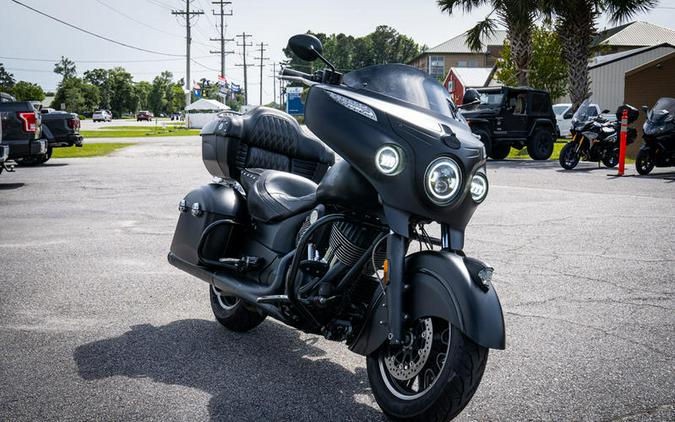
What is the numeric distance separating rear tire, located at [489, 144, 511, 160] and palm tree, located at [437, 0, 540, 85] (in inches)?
288

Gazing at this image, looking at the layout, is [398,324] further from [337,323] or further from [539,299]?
[539,299]

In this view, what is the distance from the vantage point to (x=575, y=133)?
17.7 m

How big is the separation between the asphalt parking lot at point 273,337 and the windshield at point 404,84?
152 centimetres

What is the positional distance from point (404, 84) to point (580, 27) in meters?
27.3

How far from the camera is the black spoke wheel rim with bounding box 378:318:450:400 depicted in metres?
3.04

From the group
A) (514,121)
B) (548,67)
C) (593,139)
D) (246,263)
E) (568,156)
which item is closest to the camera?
(246,263)

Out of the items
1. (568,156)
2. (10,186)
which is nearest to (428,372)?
(10,186)

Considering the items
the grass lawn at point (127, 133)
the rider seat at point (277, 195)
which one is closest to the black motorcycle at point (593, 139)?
the rider seat at point (277, 195)

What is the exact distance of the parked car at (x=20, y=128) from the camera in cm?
1490

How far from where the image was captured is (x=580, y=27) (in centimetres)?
2800

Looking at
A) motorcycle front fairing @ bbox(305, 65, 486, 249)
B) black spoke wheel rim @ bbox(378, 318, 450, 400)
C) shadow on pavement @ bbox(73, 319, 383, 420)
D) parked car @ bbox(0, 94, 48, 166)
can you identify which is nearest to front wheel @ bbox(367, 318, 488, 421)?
black spoke wheel rim @ bbox(378, 318, 450, 400)

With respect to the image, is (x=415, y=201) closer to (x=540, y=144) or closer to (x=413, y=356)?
(x=413, y=356)

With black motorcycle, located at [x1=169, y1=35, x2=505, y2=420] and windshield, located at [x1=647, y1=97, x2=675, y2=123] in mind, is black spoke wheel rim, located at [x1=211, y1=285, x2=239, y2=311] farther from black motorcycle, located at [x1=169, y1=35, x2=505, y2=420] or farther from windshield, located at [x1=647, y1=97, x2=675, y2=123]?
windshield, located at [x1=647, y1=97, x2=675, y2=123]

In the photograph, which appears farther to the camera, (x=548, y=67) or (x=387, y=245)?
(x=548, y=67)
